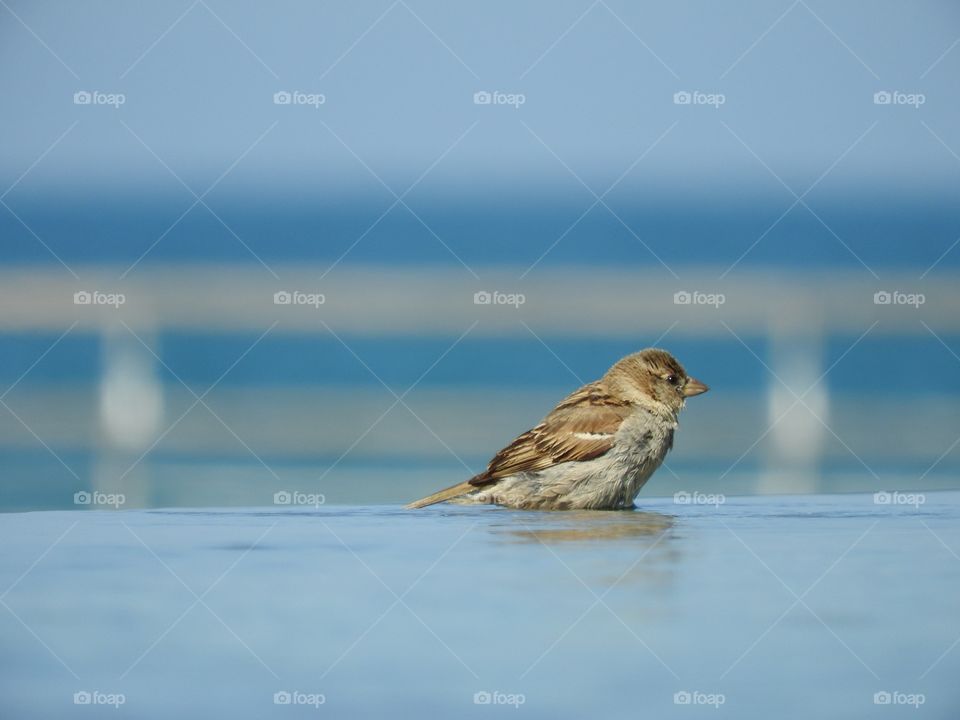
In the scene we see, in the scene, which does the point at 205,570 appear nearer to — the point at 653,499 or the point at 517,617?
the point at 517,617

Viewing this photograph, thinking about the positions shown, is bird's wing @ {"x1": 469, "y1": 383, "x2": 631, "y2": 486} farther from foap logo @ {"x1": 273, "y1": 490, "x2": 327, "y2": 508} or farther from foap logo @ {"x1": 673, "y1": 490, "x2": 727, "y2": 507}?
foap logo @ {"x1": 273, "y1": 490, "x2": 327, "y2": 508}

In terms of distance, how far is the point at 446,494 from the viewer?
27.5 ft

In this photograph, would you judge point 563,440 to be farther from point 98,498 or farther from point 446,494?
point 98,498

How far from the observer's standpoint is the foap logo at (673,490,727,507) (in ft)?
26.8

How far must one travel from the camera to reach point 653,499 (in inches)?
348

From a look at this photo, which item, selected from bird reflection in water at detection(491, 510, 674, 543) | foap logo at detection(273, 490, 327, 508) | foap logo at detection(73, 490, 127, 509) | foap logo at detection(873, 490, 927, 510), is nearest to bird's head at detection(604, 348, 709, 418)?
bird reflection in water at detection(491, 510, 674, 543)

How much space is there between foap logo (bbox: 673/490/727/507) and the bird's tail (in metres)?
1.23

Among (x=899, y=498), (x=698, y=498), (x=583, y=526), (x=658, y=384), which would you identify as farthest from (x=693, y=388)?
(x=583, y=526)

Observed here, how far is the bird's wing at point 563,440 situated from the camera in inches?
328

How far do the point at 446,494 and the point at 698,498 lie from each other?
1502 mm

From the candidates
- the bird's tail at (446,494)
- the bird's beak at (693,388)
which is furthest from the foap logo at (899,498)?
the bird's tail at (446,494)

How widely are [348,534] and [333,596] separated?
1.31 m

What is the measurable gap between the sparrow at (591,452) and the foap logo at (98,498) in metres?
1.70

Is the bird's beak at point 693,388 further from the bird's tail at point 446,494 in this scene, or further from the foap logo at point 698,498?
the bird's tail at point 446,494
